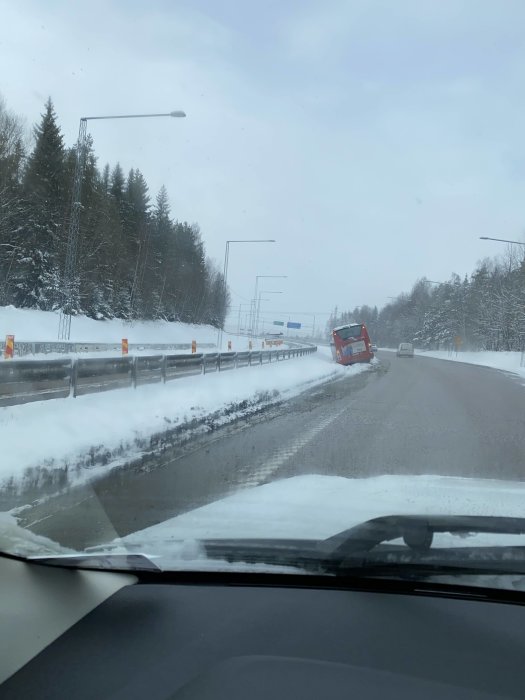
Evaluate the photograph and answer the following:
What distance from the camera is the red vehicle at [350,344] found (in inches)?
1606

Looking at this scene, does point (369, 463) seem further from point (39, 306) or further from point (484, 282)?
point (484, 282)

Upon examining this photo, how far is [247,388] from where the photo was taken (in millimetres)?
18625

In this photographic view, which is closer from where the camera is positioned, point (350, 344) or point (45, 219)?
point (350, 344)

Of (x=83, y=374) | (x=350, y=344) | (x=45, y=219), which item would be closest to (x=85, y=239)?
(x=45, y=219)

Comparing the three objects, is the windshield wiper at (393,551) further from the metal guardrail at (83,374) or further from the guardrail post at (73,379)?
the guardrail post at (73,379)

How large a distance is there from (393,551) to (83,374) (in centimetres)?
1063

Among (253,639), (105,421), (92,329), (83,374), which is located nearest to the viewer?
(253,639)

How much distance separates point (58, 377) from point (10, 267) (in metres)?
38.6

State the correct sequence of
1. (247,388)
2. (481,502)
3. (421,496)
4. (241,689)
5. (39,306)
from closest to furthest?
1. (241,689)
2. (481,502)
3. (421,496)
4. (247,388)
5. (39,306)

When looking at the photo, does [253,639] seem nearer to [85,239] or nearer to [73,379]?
[73,379]

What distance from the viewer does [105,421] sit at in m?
10.7

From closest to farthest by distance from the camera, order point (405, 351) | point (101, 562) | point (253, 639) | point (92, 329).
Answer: point (253, 639) < point (101, 562) < point (92, 329) < point (405, 351)

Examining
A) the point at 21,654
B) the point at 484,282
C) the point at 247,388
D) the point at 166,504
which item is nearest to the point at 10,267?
the point at 247,388

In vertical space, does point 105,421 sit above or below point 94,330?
below
